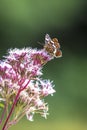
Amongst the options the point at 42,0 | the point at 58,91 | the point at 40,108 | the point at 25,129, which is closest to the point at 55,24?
the point at 42,0

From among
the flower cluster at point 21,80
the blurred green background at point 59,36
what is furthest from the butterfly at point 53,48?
the blurred green background at point 59,36

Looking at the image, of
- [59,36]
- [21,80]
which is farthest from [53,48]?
[59,36]

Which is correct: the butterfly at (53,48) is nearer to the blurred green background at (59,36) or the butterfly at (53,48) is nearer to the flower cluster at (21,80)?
the flower cluster at (21,80)

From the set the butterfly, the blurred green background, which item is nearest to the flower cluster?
the butterfly

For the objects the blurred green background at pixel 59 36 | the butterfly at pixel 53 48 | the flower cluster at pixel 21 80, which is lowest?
the flower cluster at pixel 21 80

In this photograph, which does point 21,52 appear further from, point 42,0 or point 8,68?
point 42,0

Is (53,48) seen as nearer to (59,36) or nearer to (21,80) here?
(21,80)
